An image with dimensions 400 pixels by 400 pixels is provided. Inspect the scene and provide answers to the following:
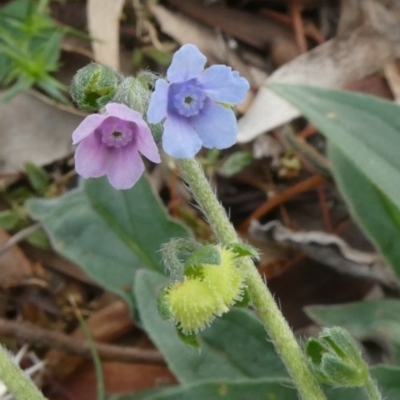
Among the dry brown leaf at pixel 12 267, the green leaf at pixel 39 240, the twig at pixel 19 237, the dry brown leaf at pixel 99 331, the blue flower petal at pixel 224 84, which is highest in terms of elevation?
the blue flower petal at pixel 224 84

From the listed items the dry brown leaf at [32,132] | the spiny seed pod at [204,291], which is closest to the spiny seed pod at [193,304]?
the spiny seed pod at [204,291]

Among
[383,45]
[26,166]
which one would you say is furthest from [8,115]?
[383,45]

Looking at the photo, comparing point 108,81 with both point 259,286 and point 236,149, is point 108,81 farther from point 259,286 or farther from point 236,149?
point 236,149

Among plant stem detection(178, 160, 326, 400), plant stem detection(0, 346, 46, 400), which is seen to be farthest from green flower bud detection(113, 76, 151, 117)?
plant stem detection(0, 346, 46, 400)

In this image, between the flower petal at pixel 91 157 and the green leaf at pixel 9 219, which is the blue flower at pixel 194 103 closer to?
the flower petal at pixel 91 157

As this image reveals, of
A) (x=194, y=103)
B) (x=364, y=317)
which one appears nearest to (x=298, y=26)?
(x=364, y=317)

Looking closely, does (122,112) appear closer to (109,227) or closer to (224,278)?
(224,278)
